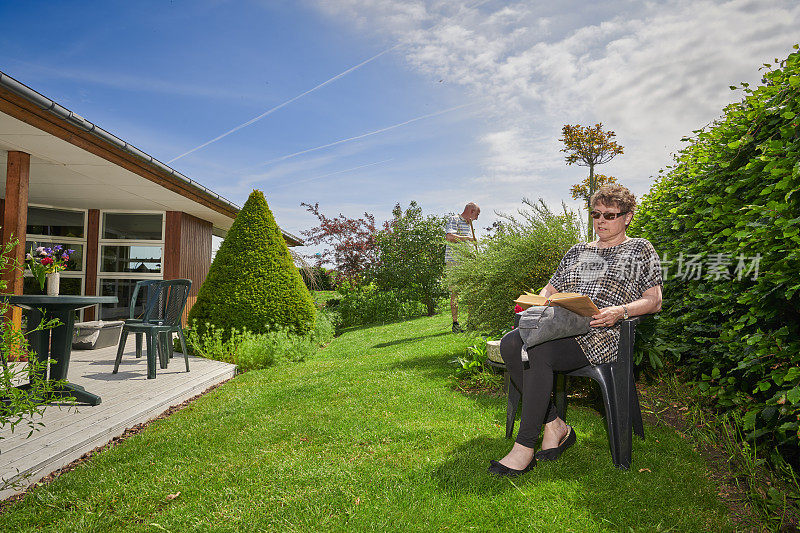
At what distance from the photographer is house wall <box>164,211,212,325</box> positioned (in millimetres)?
9289

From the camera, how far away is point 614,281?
2.36m

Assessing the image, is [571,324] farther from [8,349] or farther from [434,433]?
[8,349]

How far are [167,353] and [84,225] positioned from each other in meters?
5.92

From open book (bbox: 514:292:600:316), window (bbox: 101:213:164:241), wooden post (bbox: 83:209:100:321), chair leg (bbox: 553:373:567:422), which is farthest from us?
window (bbox: 101:213:164:241)

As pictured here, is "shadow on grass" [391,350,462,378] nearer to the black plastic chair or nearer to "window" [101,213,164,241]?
the black plastic chair

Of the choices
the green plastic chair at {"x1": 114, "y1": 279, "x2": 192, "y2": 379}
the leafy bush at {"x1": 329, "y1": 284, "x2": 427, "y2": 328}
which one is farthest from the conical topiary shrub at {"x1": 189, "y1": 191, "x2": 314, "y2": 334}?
the leafy bush at {"x1": 329, "y1": 284, "x2": 427, "y2": 328}

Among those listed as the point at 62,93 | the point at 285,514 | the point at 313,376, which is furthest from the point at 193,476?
the point at 62,93

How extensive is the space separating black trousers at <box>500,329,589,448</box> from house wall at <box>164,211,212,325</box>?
865 cm

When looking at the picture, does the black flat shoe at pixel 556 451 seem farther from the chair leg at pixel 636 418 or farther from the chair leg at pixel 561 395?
the chair leg at pixel 636 418

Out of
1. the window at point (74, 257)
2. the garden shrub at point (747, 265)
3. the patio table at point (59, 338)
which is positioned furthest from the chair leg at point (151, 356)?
the window at point (74, 257)

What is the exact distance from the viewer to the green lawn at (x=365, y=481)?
1.94 metres

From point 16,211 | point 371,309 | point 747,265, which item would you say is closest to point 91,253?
point 16,211

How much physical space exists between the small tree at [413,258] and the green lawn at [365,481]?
10.7 m

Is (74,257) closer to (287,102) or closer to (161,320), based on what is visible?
(161,320)
